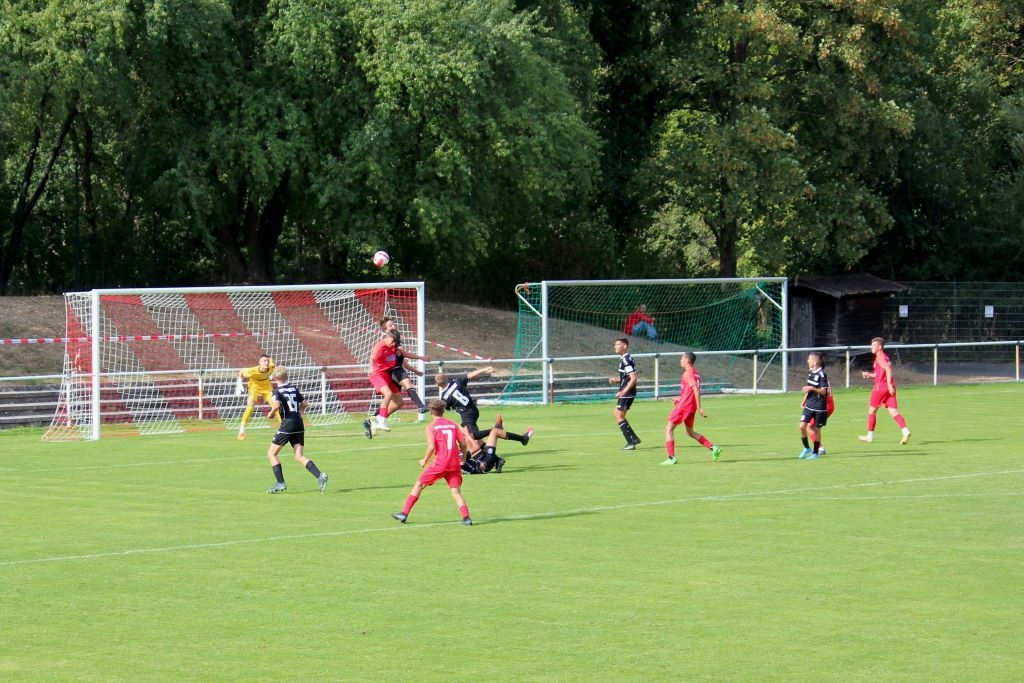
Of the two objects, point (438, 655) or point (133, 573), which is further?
point (133, 573)

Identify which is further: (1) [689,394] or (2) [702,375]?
(2) [702,375]

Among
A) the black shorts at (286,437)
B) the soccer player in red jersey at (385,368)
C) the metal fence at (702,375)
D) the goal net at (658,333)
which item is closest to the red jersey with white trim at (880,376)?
the metal fence at (702,375)

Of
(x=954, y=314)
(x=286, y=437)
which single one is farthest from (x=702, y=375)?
(x=286, y=437)

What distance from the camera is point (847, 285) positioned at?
42594 millimetres

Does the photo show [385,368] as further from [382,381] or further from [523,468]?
[523,468]

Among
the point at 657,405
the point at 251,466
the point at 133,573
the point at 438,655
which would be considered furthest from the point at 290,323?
the point at 438,655

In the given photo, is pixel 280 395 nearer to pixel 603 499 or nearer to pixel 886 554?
pixel 603 499

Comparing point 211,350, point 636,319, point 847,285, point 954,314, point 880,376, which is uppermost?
point 847,285

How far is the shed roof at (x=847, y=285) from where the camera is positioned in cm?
4178

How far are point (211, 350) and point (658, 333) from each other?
13372 millimetres

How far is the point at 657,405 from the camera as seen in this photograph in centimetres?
3203

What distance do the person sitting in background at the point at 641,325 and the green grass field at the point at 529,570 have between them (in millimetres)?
17064

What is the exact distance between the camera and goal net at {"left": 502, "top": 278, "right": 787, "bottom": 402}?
35.4 meters

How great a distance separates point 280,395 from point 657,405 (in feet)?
51.4
